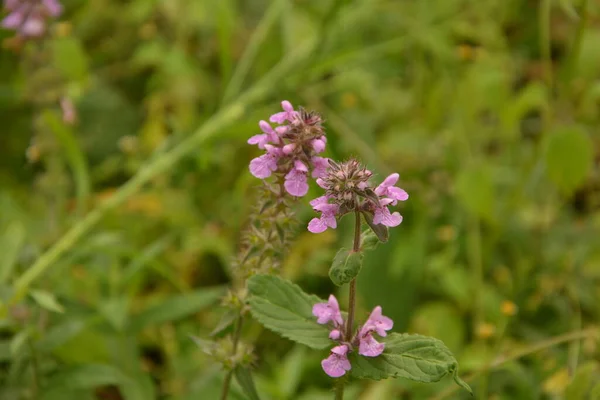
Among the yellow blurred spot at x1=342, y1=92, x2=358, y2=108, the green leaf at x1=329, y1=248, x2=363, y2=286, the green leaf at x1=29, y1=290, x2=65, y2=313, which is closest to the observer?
the green leaf at x1=329, y1=248, x2=363, y2=286

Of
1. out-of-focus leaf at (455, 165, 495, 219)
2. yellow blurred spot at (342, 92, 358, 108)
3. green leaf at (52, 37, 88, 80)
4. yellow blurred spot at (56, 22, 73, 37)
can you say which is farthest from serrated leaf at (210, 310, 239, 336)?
yellow blurred spot at (342, 92, 358, 108)

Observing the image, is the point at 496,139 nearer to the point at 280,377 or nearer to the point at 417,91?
the point at 417,91

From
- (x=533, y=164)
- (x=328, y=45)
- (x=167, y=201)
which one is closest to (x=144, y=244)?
(x=167, y=201)

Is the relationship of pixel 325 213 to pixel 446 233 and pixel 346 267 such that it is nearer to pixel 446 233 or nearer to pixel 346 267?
pixel 346 267

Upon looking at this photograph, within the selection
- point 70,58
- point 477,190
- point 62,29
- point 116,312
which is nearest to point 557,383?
point 477,190

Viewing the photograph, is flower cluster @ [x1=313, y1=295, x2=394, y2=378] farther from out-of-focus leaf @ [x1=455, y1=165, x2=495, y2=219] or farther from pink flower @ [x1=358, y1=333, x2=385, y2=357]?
out-of-focus leaf @ [x1=455, y1=165, x2=495, y2=219]

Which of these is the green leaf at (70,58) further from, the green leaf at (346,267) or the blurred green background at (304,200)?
the green leaf at (346,267)

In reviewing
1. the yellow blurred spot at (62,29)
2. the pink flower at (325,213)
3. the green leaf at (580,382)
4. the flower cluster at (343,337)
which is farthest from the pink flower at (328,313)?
the yellow blurred spot at (62,29)
